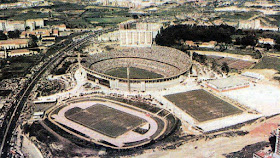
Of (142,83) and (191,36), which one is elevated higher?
(191,36)

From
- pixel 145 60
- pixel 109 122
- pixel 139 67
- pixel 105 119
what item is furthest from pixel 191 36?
pixel 109 122

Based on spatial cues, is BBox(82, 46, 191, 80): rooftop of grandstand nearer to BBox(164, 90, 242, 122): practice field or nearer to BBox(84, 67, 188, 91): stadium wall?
BBox(84, 67, 188, 91): stadium wall

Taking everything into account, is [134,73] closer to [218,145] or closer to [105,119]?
[105,119]

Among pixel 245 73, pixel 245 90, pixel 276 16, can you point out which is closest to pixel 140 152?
pixel 245 90

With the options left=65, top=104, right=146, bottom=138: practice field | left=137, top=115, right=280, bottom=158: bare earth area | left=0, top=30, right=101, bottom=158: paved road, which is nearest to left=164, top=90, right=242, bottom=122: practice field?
left=137, top=115, right=280, bottom=158: bare earth area

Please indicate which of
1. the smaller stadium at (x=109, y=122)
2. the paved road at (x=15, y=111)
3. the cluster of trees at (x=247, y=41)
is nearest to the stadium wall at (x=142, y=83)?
the smaller stadium at (x=109, y=122)

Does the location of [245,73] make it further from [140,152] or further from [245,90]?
[140,152]
